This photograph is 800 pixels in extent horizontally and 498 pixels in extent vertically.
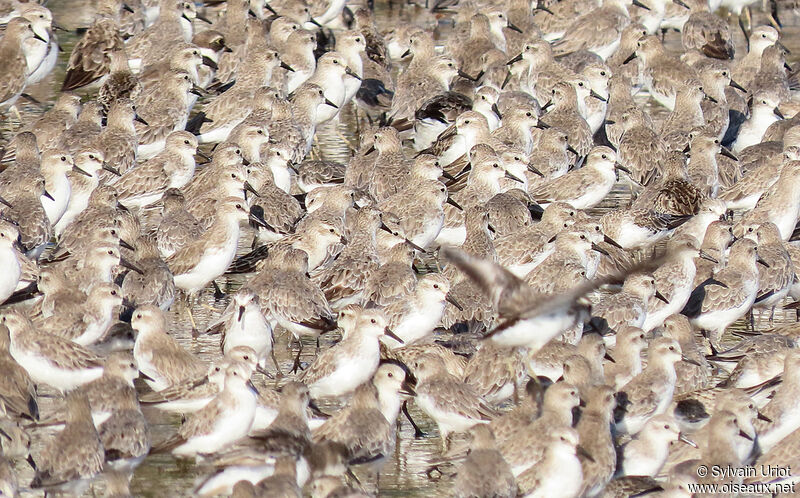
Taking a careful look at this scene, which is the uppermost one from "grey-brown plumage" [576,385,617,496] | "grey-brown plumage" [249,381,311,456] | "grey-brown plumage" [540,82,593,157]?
"grey-brown plumage" [576,385,617,496]

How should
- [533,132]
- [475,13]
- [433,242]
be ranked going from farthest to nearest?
[475,13] → [533,132] → [433,242]

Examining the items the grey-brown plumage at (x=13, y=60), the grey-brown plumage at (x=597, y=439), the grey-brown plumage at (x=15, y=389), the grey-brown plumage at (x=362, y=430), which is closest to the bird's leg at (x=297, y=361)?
the grey-brown plumage at (x=362, y=430)

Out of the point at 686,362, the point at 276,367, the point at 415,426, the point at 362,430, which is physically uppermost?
the point at 362,430

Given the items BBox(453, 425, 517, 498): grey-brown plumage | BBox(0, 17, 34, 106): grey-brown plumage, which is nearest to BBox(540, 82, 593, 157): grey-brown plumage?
BBox(0, 17, 34, 106): grey-brown plumage

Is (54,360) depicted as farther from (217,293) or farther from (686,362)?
(686,362)

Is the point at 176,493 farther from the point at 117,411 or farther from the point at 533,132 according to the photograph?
the point at 533,132

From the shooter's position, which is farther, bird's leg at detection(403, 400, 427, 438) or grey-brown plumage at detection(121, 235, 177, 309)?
grey-brown plumage at detection(121, 235, 177, 309)

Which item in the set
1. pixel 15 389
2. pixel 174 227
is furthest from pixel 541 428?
pixel 174 227

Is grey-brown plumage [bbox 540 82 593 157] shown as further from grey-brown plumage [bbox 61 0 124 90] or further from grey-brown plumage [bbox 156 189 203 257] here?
grey-brown plumage [bbox 61 0 124 90]

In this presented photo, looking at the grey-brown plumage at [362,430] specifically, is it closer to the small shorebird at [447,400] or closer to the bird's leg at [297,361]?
the small shorebird at [447,400]

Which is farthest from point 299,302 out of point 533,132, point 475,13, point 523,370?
point 475,13

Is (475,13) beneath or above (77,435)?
beneath
